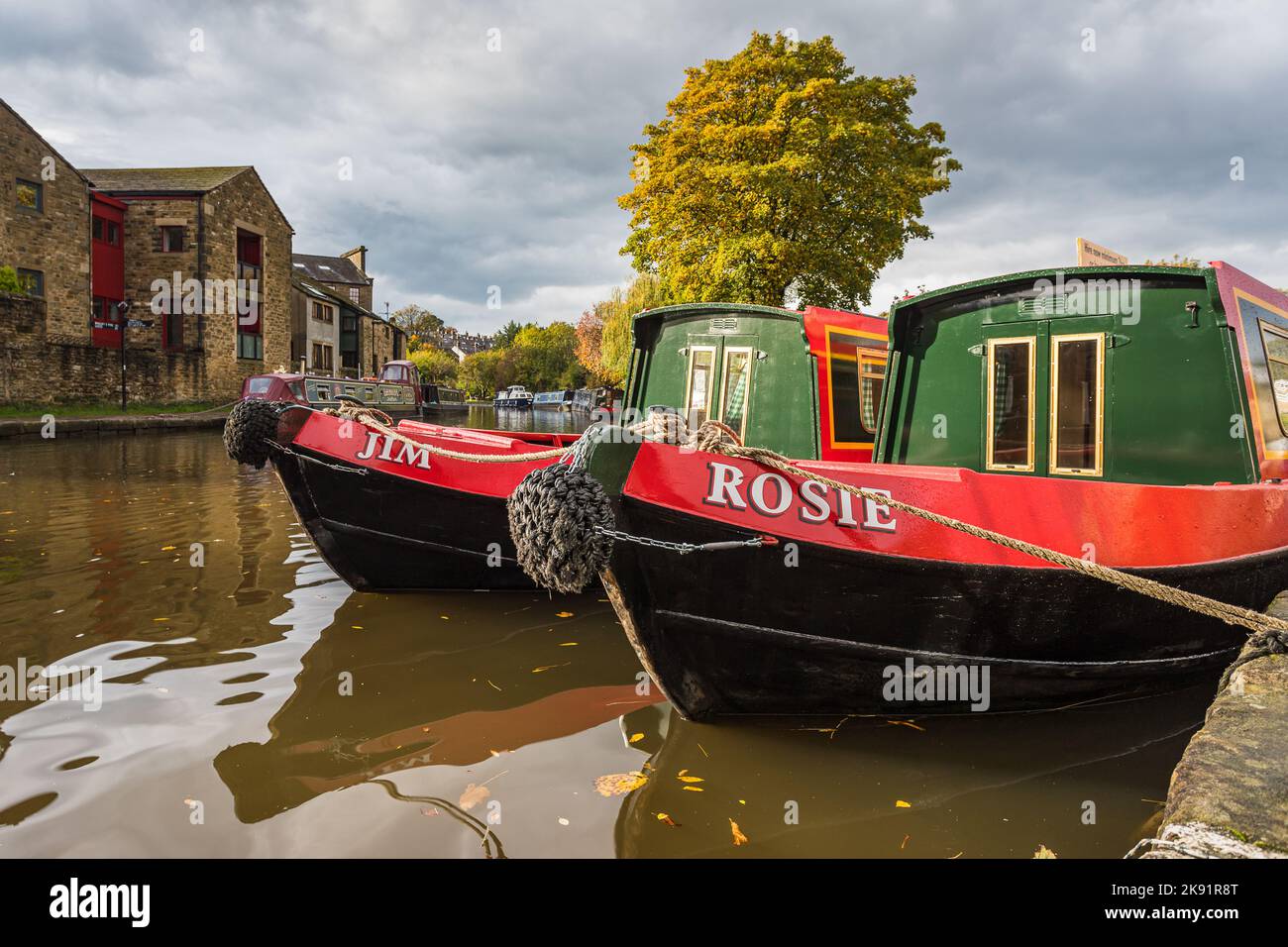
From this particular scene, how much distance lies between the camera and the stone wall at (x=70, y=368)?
815 inches

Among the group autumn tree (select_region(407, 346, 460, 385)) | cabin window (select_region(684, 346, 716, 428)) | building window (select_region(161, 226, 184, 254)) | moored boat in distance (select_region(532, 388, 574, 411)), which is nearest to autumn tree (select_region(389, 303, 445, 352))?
autumn tree (select_region(407, 346, 460, 385))

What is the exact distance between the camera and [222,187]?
3141 cm

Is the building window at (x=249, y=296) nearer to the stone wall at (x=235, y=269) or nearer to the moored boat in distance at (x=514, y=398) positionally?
the stone wall at (x=235, y=269)

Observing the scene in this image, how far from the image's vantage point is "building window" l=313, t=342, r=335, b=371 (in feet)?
139

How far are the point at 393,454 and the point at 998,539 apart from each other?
14.6 ft

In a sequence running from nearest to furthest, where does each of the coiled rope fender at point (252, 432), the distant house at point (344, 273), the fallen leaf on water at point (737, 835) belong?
the fallen leaf on water at point (737, 835) < the coiled rope fender at point (252, 432) < the distant house at point (344, 273)

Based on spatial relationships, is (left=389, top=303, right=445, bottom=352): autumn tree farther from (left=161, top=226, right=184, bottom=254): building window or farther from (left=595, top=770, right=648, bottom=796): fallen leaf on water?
(left=595, top=770, right=648, bottom=796): fallen leaf on water

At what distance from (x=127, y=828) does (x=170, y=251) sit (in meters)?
35.2

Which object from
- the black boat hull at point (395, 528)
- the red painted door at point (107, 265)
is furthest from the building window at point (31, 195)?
the black boat hull at point (395, 528)

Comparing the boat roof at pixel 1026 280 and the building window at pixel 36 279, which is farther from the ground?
the building window at pixel 36 279

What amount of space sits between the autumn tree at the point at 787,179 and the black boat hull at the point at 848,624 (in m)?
16.5
